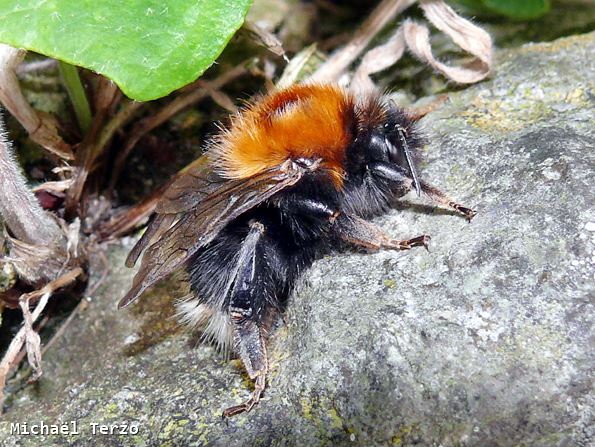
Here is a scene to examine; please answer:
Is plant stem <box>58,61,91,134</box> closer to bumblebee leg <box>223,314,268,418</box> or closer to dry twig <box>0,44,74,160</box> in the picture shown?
dry twig <box>0,44,74,160</box>

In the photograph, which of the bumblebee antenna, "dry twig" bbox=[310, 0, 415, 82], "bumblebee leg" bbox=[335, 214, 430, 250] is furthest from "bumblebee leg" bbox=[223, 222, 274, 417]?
"dry twig" bbox=[310, 0, 415, 82]

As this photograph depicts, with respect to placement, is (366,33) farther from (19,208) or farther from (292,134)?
(19,208)

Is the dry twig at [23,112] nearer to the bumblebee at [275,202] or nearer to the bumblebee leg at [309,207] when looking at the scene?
the bumblebee at [275,202]

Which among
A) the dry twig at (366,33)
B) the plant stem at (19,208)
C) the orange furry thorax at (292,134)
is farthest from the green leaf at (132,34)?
the dry twig at (366,33)

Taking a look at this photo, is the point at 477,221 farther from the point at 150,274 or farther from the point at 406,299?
the point at 150,274

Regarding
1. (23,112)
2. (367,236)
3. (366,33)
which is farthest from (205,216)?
(366,33)

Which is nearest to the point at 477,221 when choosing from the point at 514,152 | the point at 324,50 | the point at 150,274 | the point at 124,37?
the point at 514,152
